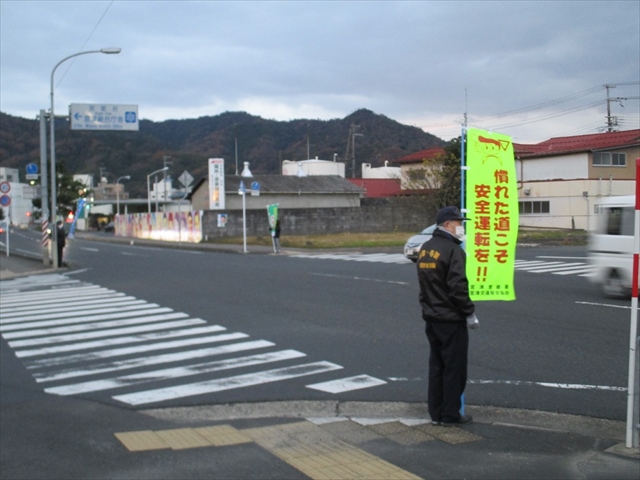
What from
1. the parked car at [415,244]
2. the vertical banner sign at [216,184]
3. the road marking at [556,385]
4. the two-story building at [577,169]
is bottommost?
the road marking at [556,385]

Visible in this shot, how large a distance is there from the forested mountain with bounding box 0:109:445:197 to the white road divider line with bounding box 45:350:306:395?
77.0 metres

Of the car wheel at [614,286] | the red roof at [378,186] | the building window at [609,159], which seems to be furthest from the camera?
the red roof at [378,186]

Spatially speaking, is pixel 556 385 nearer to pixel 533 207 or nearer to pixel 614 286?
pixel 614 286

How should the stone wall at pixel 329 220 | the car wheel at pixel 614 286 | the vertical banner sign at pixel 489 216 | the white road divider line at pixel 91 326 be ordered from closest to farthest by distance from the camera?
the vertical banner sign at pixel 489 216 → the white road divider line at pixel 91 326 → the car wheel at pixel 614 286 → the stone wall at pixel 329 220

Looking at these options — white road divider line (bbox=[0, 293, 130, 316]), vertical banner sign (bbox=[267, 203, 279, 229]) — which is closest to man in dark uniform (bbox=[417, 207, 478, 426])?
white road divider line (bbox=[0, 293, 130, 316])

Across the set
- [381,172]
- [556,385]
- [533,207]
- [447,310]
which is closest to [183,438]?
[447,310]

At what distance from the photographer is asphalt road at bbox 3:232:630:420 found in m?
7.69

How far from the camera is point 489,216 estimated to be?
647cm

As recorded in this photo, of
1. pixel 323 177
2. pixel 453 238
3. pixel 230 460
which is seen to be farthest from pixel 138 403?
pixel 323 177

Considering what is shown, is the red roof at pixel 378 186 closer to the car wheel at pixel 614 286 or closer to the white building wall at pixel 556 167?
the white building wall at pixel 556 167

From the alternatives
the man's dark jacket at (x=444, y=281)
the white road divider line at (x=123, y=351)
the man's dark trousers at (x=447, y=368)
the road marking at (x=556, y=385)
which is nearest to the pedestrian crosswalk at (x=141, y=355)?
the white road divider line at (x=123, y=351)

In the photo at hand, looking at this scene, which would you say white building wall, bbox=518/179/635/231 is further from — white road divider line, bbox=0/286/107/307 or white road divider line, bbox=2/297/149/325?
white road divider line, bbox=0/286/107/307

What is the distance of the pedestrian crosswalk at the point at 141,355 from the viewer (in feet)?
27.2

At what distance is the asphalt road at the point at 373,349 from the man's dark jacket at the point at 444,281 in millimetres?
1677
